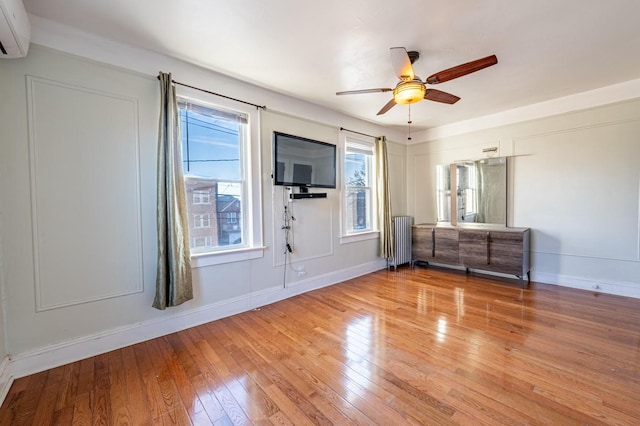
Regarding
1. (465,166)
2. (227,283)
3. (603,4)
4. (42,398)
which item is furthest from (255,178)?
(465,166)

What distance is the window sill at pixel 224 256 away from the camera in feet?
9.12

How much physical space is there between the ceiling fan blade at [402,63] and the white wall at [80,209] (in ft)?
6.17

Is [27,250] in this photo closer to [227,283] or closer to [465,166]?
[227,283]

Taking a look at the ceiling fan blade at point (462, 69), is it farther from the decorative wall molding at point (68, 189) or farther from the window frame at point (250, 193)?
the decorative wall molding at point (68, 189)

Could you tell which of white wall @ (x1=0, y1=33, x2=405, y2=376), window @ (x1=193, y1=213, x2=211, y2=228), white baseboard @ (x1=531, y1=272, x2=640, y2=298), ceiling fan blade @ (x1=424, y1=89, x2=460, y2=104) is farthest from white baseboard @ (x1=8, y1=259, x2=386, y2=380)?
white baseboard @ (x1=531, y1=272, x2=640, y2=298)

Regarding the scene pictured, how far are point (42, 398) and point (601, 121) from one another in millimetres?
6262

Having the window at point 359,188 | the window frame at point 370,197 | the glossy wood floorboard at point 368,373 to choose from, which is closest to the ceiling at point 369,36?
the window frame at point 370,197

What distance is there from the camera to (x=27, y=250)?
200 centimetres

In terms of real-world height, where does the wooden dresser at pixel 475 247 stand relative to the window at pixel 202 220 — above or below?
below

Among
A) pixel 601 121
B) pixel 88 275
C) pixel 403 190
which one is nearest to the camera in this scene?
pixel 88 275

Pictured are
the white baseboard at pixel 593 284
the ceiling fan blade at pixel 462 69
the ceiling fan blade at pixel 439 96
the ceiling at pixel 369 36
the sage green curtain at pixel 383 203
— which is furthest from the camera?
the sage green curtain at pixel 383 203

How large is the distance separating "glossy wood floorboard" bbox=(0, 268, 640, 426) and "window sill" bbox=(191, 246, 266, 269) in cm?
63

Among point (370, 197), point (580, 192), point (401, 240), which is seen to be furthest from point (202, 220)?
point (580, 192)

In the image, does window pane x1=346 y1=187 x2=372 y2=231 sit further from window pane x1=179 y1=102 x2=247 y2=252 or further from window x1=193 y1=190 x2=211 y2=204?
window x1=193 y1=190 x2=211 y2=204
